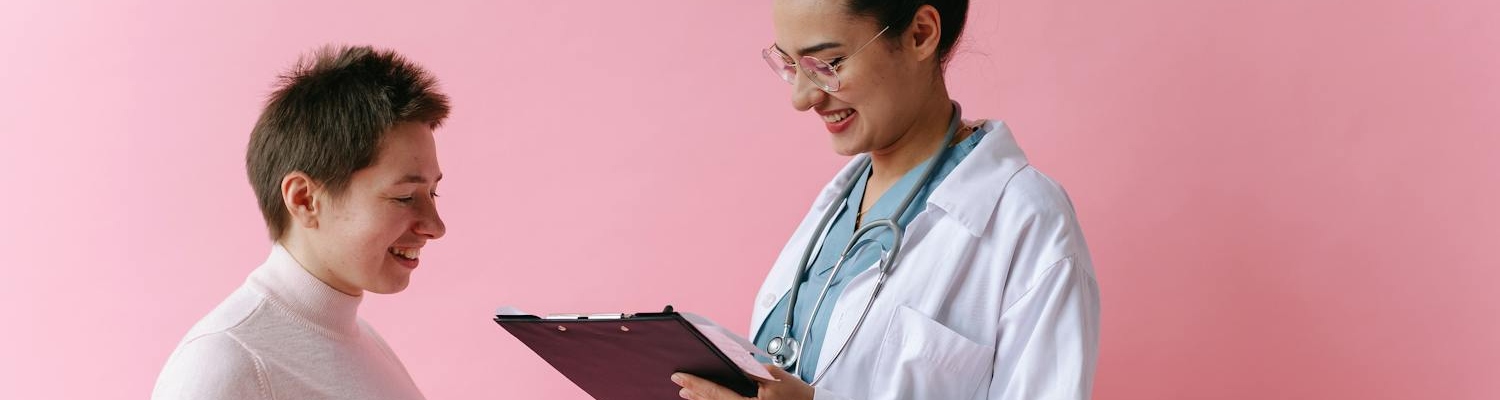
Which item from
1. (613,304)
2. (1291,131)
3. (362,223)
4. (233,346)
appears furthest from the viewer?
(613,304)

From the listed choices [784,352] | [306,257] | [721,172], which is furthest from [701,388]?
[721,172]

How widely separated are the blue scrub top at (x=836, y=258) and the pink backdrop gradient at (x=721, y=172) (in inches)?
24.0

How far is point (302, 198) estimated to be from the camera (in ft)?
5.05

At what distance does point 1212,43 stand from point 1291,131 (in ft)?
0.63

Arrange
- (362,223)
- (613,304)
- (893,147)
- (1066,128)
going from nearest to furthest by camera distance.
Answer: (362,223), (893,147), (1066,128), (613,304)

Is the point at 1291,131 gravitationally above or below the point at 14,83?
below

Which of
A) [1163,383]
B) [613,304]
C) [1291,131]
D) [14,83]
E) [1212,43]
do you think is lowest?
[1163,383]

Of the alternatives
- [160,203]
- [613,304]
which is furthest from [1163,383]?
[160,203]

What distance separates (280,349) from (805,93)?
701 millimetres

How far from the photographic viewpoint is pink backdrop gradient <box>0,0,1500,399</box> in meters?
2.14

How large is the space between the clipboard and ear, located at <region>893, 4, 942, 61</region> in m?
0.49

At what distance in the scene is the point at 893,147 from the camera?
1.86 metres

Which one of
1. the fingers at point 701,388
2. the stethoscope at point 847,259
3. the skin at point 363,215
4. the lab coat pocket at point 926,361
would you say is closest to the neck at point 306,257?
the skin at point 363,215

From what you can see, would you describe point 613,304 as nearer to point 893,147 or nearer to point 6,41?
point 893,147
